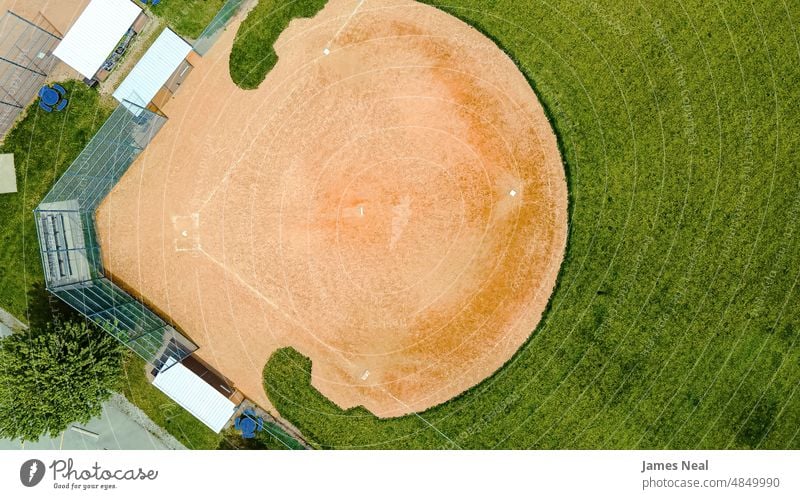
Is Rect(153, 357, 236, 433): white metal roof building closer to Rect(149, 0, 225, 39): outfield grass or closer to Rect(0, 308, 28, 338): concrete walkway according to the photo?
Rect(0, 308, 28, 338): concrete walkway

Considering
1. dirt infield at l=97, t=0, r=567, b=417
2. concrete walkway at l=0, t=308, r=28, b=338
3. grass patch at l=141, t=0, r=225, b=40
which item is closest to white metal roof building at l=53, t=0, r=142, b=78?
grass patch at l=141, t=0, r=225, b=40

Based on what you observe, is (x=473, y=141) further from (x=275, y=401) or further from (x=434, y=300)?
(x=275, y=401)

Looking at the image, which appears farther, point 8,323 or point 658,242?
point 8,323

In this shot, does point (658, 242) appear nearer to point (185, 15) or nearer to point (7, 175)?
point (185, 15)

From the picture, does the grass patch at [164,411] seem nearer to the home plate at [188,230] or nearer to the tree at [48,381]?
the tree at [48,381]

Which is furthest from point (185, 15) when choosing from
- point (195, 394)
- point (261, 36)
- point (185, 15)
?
point (195, 394)

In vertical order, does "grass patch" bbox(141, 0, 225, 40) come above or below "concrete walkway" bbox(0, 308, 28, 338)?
above
